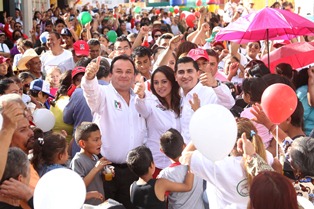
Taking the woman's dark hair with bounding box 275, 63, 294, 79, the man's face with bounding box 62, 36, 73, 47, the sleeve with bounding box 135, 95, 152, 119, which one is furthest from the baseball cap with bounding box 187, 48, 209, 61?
the man's face with bounding box 62, 36, 73, 47

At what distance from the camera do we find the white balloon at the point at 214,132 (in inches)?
135

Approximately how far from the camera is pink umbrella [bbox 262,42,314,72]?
699 centimetres

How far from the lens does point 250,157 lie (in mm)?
3383

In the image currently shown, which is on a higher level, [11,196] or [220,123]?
[220,123]

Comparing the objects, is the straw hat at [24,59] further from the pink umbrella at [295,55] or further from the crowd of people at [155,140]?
the pink umbrella at [295,55]

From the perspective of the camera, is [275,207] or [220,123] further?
[220,123]

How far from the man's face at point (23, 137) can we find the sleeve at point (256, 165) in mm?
1811

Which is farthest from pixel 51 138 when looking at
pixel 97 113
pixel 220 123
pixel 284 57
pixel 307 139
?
pixel 284 57

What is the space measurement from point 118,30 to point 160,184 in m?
12.9

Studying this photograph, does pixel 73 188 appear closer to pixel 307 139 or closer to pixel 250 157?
pixel 250 157

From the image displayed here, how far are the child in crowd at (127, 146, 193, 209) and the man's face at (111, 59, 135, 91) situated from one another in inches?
30.6

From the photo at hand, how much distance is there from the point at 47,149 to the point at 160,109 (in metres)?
1.18

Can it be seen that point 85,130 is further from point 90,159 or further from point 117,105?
point 117,105

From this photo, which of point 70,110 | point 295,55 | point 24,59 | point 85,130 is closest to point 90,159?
point 85,130
